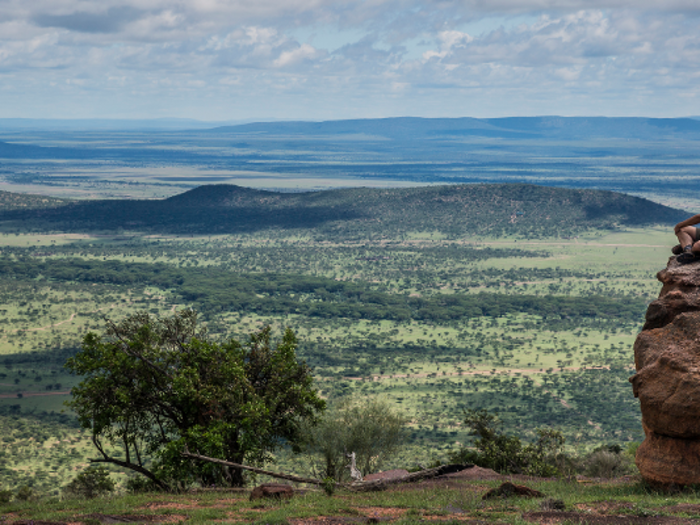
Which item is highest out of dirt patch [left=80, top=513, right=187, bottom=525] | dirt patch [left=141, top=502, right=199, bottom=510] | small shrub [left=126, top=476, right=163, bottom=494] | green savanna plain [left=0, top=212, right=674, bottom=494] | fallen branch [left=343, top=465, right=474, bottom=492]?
dirt patch [left=80, top=513, right=187, bottom=525]

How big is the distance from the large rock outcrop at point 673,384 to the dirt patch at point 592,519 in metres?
2.79

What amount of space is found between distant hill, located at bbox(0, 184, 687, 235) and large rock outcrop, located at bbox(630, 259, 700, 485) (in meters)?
162

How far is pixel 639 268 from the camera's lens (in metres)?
139

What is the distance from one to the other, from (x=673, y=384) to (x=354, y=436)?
1284cm

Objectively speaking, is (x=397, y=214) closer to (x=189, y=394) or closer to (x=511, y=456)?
(x=511, y=456)

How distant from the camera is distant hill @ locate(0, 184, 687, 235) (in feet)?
603

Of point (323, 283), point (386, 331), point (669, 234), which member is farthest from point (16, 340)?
point (669, 234)

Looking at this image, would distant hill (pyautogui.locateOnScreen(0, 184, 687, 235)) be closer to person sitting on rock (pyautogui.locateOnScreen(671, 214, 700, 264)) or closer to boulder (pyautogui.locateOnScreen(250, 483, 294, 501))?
person sitting on rock (pyautogui.locateOnScreen(671, 214, 700, 264))

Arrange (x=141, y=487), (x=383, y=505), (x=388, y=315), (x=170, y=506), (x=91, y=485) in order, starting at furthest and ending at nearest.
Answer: (x=388, y=315) → (x=91, y=485) → (x=141, y=487) → (x=170, y=506) → (x=383, y=505)

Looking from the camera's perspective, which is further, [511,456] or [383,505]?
[511,456]

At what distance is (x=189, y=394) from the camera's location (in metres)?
22.1

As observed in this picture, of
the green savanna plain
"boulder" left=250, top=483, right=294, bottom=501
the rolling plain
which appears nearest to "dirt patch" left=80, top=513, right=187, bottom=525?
"boulder" left=250, top=483, right=294, bottom=501

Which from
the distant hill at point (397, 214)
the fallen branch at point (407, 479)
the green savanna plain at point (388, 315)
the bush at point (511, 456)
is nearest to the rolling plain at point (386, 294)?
the green savanna plain at point (388, 315)

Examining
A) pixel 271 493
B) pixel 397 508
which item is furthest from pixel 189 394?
pixel 397 508
